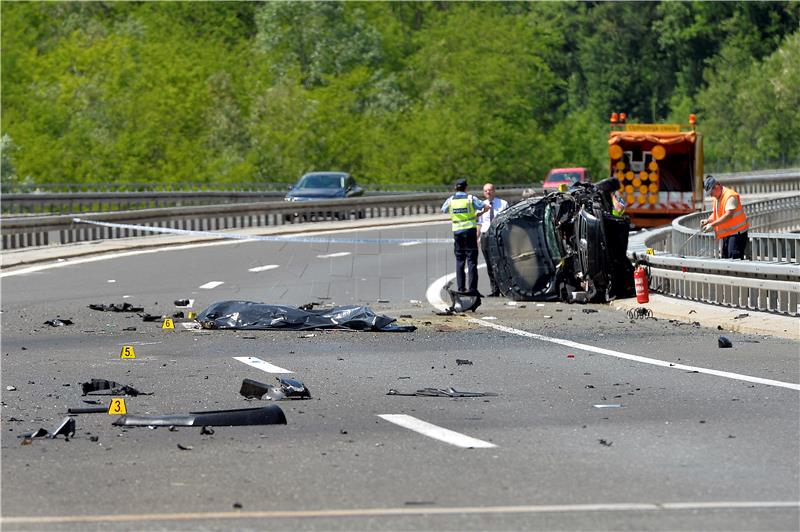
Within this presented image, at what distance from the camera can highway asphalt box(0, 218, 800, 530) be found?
26.3 ft

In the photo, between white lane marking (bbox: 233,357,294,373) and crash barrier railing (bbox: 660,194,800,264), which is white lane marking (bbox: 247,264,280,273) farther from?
white lane marking (bbox: 233,357,294,373)

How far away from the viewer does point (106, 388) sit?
13.0m

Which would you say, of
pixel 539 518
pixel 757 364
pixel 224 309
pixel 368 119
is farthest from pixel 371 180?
pixel 539 518

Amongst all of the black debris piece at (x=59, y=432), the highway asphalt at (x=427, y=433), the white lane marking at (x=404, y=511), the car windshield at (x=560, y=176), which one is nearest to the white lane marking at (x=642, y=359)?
the highway asphalt at (x=427, y=433)

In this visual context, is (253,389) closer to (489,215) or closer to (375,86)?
(489,215)

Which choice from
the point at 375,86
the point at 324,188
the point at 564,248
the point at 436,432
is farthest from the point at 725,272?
the point at 375,86

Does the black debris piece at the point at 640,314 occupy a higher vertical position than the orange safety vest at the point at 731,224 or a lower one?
lower

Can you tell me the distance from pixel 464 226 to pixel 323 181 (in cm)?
2557

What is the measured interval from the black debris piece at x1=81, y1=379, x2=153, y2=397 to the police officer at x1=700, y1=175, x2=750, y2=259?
1200 centimetres

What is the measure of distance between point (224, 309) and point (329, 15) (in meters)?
80.1

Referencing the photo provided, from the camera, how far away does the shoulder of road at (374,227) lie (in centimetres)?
1762

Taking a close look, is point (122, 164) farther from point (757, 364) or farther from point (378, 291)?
point (757, 364)

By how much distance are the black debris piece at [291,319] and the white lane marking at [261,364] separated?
9.76 feet

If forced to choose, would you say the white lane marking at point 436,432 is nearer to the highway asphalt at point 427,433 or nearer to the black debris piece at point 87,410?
the highway asphalt at point 427,433
